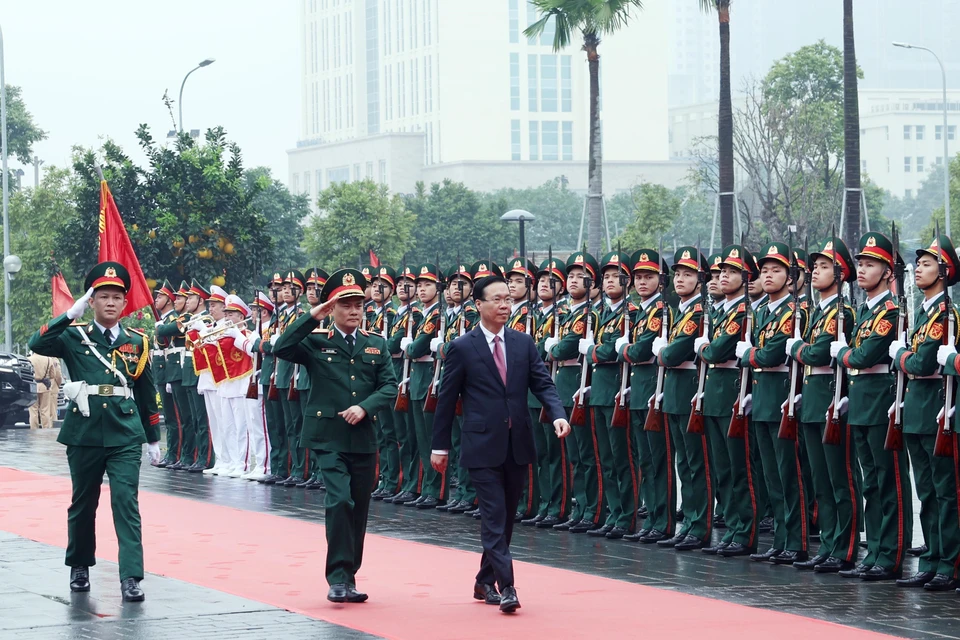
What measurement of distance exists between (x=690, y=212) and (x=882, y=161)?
156 feet

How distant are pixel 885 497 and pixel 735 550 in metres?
1.46

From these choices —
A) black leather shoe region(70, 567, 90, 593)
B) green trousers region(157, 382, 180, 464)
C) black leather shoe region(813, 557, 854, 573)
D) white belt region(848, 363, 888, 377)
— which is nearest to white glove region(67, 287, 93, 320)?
black leather shoe region(70, 567, 90, 593)

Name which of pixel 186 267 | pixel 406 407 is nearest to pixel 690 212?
pixel 186 267

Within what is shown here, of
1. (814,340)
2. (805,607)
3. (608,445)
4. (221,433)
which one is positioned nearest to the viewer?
(805,607)

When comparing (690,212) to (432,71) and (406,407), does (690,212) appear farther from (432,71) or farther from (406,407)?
(406,407)

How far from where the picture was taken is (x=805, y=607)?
9164 mm

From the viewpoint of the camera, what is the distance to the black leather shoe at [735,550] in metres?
11.5

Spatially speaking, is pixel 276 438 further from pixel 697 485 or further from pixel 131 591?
pixel 131 591

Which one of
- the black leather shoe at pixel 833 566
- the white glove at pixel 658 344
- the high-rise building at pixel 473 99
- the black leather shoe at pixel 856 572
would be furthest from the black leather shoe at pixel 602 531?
the high-rise building at pixel 473 99

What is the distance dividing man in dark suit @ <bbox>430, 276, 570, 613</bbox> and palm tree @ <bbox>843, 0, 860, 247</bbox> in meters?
17.6

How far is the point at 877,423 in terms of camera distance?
10156 mm

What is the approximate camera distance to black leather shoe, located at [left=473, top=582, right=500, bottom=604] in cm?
927

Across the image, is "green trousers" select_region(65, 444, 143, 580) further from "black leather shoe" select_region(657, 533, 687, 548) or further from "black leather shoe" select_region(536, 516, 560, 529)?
"black leather shoe" select_region(536, 516, 560, 529)

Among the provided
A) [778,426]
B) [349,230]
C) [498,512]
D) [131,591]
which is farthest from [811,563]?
[349,230]
